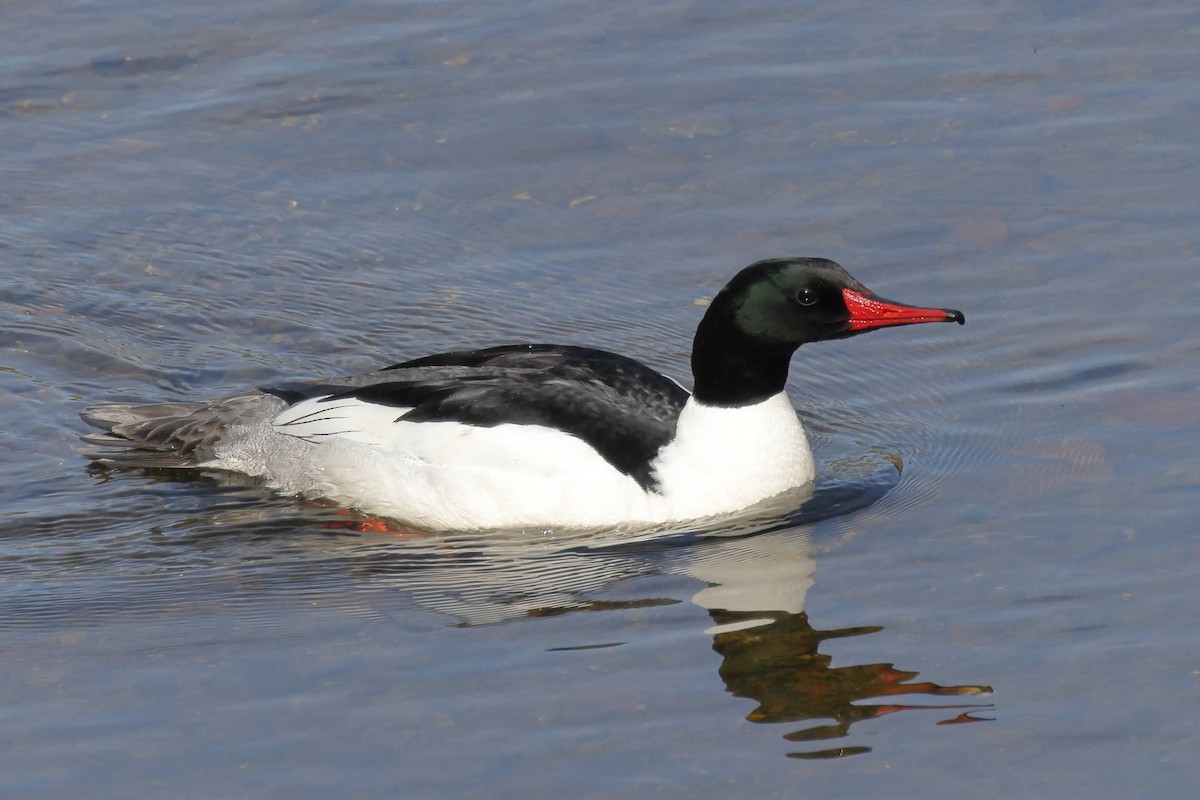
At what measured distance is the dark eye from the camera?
843 centimetres

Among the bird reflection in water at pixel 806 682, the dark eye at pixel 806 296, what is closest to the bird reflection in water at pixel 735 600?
the bird reflection in water at pixel 806 682

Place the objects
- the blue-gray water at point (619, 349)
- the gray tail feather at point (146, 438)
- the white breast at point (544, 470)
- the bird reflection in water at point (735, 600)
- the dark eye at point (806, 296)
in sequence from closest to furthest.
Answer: the blue-gray water at point (619, 349) < the bird reflection in water at point (735, 600) < the dark eye at point (806, 296) < the white breast at point (544, 470) < the gray tail feather at point (146, 438)

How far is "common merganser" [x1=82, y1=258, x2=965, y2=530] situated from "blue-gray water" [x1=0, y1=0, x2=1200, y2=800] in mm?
Result: 259

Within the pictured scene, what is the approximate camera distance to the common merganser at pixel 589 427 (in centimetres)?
850

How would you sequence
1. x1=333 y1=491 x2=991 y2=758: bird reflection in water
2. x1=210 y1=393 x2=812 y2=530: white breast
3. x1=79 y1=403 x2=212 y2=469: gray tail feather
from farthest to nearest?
x1=79 y1=403 x2=212 y2=469: gray tail feather → x1=210 y1=393 x2=812 y2=530: white breast → x1=333 y1=491 x2=991 y2=758: bird reflection in water

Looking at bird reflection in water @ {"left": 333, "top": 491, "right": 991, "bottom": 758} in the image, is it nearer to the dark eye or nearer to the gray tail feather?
the dark eye

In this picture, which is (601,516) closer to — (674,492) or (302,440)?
(674,492)

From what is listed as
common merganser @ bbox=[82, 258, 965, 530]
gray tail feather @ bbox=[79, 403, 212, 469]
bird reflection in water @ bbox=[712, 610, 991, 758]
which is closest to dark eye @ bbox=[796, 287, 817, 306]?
common merganser @ bbox=[82, 258, 965, 530]

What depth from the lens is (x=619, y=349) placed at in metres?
10.6

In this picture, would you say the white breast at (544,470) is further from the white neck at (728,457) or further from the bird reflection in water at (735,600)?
the bird reflection in water at (735,600)

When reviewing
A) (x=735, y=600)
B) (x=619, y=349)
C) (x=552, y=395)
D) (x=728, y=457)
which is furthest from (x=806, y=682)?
(x=619, y=349)

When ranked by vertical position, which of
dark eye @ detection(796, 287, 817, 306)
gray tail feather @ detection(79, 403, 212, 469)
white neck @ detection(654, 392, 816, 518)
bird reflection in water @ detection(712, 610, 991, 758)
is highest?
dark eye @ detection(796, 287, 817, 306)

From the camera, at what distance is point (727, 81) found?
13.2 m

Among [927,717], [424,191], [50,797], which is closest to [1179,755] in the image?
[927,717]
